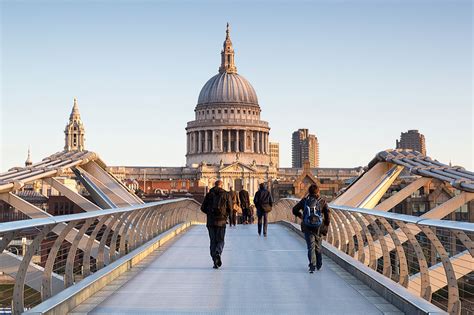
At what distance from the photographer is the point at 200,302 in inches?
381

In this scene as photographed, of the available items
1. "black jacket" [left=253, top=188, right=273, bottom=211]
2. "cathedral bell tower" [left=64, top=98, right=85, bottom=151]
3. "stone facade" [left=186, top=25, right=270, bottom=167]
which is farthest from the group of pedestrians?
"stone facade" [left=186, top=25, right=270, bottom=167]

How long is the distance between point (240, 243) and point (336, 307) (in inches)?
398

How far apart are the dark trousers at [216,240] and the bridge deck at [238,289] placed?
1.01 feet

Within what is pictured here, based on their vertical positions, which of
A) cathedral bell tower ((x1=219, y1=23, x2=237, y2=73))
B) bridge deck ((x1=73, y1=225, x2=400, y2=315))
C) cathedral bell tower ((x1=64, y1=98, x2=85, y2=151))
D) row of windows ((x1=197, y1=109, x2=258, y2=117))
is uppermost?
cathedral bell tower ((x1=219, y1=23, x2=237, y2=73))

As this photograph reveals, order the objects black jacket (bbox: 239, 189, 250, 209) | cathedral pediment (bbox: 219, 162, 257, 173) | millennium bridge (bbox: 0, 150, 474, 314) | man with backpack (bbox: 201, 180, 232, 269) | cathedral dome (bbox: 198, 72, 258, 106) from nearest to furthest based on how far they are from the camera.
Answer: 1. millennium bridge (bbox: 0, 150, 474, 314)
2. man with backpack (bbox: 201, 180, 232, 269)
3. black jacket (bbox: 239, 189, 250, 209)
4. cathedral pediment (bbox: 219, 162, 257, 173)
5. cathedral dome (bbox: 198, 72, 258, 106)

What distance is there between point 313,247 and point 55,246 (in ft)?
18.0

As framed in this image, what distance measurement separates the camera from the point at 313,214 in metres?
12.9

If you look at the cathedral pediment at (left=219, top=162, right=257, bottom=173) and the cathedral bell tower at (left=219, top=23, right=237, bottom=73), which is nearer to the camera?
the cathedral pediment at (left=219, top=162, right=257, bottom=173)

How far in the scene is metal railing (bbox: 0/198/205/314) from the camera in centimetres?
743

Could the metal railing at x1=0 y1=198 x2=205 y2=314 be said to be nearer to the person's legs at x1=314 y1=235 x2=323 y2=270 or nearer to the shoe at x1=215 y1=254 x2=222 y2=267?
the shoe at x1=215 y1=254 x2=222 y2=267

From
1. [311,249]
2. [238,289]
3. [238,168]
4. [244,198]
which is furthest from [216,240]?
[238,168]

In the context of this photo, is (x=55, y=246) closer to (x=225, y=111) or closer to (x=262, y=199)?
(x=262, y=199)

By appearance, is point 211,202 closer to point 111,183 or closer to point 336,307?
point 336,307

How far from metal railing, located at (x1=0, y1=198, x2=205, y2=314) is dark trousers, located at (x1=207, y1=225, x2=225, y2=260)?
4.80 feet
